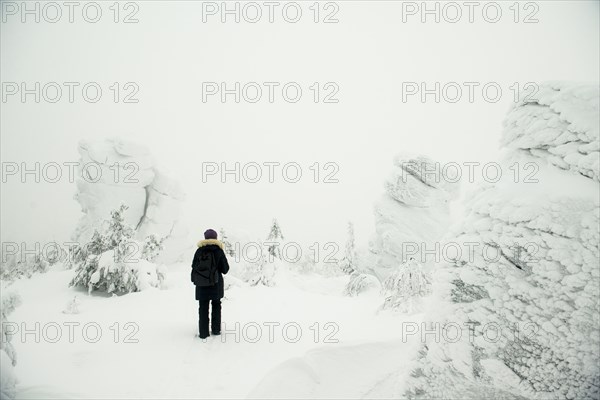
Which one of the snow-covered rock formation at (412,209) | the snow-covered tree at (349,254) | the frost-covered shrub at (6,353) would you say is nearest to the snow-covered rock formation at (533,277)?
the frost-covered shrub at (6,353)

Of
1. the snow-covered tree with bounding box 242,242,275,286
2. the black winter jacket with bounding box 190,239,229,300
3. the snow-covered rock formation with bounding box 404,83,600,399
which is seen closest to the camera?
the snow-covered rock formation with bounding box 404,83,600,399

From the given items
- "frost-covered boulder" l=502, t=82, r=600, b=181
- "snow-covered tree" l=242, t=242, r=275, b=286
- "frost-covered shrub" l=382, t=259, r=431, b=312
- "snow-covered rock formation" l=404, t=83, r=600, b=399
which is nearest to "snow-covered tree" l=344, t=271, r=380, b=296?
"snow-covered tree" l=242, t=242, r=275, b=286

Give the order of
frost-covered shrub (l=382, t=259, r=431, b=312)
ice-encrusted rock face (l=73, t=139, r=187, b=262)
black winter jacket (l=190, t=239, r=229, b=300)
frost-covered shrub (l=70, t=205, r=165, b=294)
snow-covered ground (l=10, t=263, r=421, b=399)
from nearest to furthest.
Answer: snow-covered ground (l=10, t=263, r=421, b=399) < black winter jacket (l=190, t=239, r=229, b=300) < frost-covered shrub (l=382, t=259, r=431, b=312) < frost-covered shrub (l=70, t=205, r=165, b=294) < ice-encrusted rock face (l=73, t=139, r=187, b=262)

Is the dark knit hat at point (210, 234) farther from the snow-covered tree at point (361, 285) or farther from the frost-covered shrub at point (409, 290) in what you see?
the snow-covered tree at point (361, 285)

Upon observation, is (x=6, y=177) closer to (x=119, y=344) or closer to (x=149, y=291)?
(x=149, y=291)

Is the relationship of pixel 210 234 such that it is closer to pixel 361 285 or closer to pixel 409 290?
pixel 409 290

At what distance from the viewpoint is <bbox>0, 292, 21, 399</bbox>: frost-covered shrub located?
2.74 m

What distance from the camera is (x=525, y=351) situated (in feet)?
8.32

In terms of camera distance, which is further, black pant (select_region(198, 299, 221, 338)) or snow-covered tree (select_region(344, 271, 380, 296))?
snow-covered tree (select_region(344, 271, 380, 296))

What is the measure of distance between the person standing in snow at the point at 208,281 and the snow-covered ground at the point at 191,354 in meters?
0.32

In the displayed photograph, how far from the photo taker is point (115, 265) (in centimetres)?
899

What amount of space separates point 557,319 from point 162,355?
5.14 metres

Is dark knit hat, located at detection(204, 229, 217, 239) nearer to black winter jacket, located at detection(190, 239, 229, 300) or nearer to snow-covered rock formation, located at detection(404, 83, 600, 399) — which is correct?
black winter jacket, located at detection(190, 239, 229, 300)

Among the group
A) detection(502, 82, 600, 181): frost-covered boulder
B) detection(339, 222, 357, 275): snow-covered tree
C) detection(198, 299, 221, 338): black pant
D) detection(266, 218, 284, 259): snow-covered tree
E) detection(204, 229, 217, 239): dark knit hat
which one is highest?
detection(502, 82, 600, 181): frost-covered boulder
